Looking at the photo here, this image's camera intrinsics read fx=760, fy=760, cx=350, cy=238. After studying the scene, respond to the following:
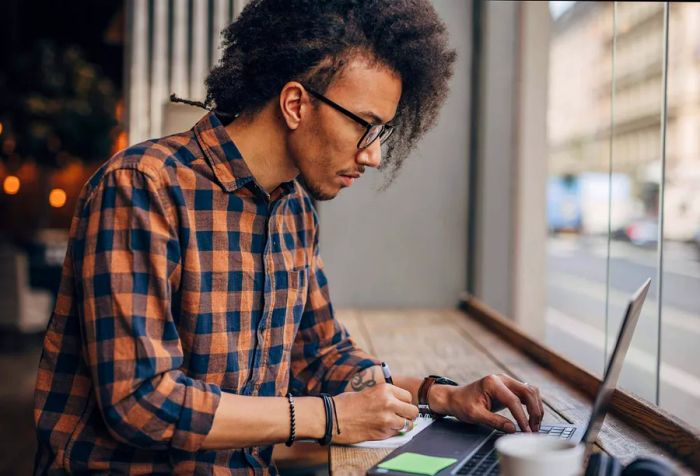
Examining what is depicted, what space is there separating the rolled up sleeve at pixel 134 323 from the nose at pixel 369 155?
14.2 inches

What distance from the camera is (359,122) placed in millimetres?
1269

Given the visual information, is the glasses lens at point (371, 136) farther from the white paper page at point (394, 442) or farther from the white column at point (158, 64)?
the white column at point (158, 64)

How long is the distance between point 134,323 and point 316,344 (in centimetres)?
58

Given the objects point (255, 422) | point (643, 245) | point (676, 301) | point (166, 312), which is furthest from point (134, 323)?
point (676, 301)

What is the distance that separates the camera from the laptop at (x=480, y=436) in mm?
903

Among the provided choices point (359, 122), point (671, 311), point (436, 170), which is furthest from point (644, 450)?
point (436, 170)

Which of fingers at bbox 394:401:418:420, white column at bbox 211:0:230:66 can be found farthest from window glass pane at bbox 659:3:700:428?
white column at bbox 211:0:230:66

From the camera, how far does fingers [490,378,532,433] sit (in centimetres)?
125

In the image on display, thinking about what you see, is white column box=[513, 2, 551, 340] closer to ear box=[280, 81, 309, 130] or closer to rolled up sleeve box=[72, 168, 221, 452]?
ear box=[280, 81, 309, 130]

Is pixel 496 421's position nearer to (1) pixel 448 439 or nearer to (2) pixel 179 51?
(1) pixel 448 439

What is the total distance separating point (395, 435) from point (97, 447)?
18.1 inches

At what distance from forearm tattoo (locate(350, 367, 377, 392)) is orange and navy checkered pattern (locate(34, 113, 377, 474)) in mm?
143

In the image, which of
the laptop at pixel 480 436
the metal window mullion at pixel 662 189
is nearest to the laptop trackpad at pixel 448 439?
the laptop at pixel 480 436

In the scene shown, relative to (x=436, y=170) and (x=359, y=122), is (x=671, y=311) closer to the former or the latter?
(x=436, y=170)
